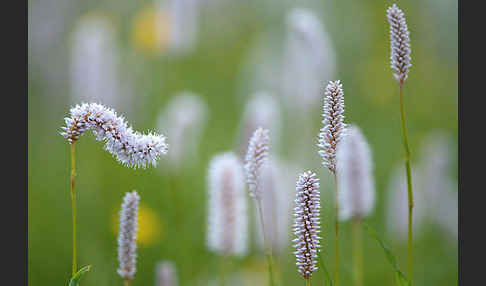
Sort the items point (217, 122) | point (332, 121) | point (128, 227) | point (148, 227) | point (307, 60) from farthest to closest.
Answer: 1. point (217, 122)
2. point (148, 227)
3. point (307, 60)
4. point (128, 227)
5. point (332, 121)

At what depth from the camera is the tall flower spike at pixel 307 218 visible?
120cm

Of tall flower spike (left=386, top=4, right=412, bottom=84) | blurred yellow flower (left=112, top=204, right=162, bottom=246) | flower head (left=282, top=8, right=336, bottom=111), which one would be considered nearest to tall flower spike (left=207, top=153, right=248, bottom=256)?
flower head (left=282, top=8, right=336, bottom=111)

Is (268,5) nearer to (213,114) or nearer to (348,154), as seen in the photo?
(213,114)

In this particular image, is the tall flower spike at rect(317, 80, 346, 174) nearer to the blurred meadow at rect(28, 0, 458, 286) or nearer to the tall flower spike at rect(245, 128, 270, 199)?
the tall flower spike at rect(245, 128, 270, 199)

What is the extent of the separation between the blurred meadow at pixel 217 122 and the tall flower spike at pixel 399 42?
68 cm

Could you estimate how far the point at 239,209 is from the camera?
1947 millimetres

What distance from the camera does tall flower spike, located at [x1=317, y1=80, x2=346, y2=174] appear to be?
3.88 feet

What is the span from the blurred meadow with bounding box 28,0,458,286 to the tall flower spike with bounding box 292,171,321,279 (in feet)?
2.55

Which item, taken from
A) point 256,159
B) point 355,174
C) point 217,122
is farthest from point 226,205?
point 217,122

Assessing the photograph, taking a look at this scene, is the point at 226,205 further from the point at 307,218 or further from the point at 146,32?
the point at 146,32

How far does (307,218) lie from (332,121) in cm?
21

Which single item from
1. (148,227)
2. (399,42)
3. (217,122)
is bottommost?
(148,227)

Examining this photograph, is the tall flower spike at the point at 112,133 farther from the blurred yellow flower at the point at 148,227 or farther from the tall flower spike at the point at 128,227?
the blurred yellow flower at the point at 148,227

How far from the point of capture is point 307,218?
1218 mm
